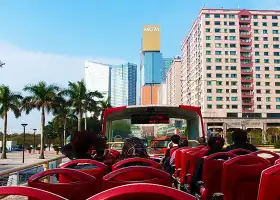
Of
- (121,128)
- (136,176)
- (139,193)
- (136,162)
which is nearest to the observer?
(139,193)

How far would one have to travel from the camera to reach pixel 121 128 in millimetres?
10312

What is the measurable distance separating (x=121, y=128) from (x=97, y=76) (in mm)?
134113

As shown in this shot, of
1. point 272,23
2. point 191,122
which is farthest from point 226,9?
point 191,122

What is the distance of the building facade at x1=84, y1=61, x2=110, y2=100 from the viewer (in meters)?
129

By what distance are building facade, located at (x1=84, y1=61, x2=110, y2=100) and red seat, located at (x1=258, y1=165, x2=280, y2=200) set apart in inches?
4871

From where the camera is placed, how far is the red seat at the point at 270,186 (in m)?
2.56

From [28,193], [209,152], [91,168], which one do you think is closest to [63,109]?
[209,152]

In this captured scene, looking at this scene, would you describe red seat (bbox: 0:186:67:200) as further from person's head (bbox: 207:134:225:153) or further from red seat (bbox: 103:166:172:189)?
person's head (bbox: 207:134:225:153)

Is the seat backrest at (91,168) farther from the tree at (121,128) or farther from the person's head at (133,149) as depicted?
the tree at (121,128)

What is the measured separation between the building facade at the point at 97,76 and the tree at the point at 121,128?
4544 inches

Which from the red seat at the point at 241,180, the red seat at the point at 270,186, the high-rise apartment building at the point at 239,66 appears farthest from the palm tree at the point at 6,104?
the high-rise apartment building at the point at 239,66

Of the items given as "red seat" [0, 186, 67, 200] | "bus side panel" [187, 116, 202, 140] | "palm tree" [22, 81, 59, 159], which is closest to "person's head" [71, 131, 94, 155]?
"red seat" [0, 186, 67, 200]

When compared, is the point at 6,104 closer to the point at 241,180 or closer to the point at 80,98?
the point at 80,98

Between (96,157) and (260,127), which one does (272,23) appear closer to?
(260,127)
